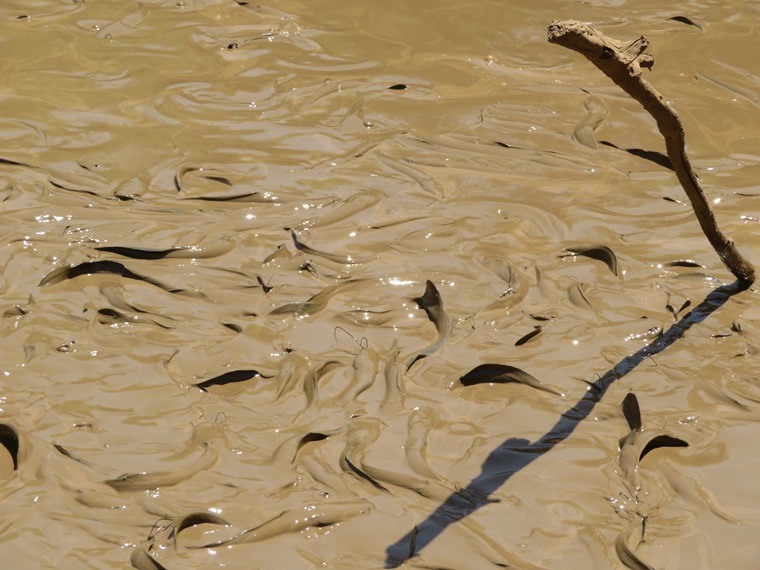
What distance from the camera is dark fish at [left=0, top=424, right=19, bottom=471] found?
2.93m

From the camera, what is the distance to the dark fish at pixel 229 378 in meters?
A: 3.24

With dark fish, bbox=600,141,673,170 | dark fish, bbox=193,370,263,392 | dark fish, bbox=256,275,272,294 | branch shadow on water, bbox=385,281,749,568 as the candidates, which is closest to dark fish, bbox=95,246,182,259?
dark fish, bbox=256,275,272,294

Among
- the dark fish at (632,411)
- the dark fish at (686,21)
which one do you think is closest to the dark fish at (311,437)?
the dark fish at (632,411)

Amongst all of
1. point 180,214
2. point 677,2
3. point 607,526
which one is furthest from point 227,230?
point 677,2

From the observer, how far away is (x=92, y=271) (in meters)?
3.80

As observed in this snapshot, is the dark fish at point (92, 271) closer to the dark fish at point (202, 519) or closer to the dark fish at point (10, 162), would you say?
the dark fish at point (10, 162)

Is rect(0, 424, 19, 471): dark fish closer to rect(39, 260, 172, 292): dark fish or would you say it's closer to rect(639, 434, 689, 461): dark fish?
rect(39, 260, 172, 292): dark fish

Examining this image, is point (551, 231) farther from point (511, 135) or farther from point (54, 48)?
point (54, 48)

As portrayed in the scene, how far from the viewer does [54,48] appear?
5488 mm

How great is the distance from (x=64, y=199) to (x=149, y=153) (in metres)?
0.54

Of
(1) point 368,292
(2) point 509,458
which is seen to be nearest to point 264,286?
(1) point 368,292

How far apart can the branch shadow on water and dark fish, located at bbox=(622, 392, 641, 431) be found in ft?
0.34

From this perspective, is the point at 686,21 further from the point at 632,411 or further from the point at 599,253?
the point at 632,411

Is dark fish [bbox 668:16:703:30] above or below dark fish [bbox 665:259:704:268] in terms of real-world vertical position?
above
